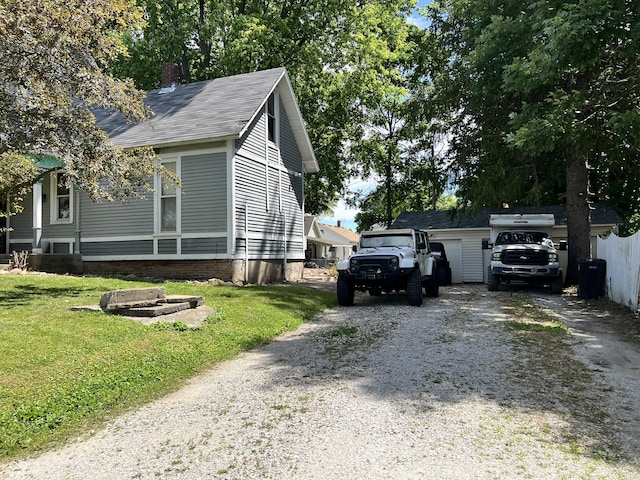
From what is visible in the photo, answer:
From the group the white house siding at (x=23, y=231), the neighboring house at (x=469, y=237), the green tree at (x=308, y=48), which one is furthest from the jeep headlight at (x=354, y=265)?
the green tree at (x=308, y=48)

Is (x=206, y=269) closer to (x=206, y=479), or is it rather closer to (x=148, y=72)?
(x=206, y=479)

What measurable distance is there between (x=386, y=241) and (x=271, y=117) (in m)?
7.30

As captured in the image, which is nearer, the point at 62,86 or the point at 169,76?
the point at 62,86

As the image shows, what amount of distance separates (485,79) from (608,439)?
1444 centimetres

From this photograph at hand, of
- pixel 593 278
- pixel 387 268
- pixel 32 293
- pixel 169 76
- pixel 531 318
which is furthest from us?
pixel 169 76

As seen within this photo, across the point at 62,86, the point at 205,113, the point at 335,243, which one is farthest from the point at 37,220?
the point at 335,243

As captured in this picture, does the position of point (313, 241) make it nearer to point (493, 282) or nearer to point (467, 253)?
point (467, 253)

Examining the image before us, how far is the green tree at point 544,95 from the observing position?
10.5 m

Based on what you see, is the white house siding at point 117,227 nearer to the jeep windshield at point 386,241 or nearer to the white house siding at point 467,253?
the jeep windshield at point 386,241

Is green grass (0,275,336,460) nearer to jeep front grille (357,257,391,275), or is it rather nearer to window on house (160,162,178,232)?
jeep front grille (357,257,391,275)

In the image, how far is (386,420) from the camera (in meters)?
4.50

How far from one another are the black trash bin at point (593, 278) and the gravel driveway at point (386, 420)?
6783 mm

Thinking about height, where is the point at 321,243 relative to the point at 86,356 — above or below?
above

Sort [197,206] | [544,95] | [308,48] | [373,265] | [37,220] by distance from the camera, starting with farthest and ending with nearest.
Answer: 1. [308,48]
2. [544,95]
3. [37,220]
4. [197,206]
5. [373,265]
